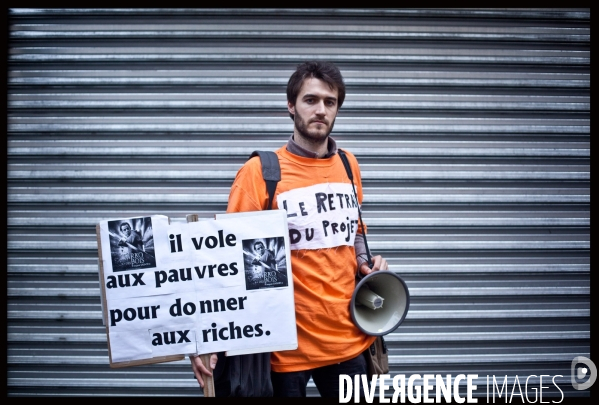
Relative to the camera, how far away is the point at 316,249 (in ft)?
8.39

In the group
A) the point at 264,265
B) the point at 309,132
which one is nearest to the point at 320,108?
the point at 309,132

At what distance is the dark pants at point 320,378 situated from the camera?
8.21 feet

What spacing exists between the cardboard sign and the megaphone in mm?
533

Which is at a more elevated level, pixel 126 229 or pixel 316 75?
pixel 316 75

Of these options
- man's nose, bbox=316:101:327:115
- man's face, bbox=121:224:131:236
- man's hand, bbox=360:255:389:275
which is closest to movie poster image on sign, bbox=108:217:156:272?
man's face, bbox=121:224:131:236

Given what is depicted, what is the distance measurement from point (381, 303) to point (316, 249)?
1.65 feet

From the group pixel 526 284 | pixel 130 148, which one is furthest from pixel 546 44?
pixel 130 148

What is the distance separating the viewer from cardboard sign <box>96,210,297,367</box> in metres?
2.30

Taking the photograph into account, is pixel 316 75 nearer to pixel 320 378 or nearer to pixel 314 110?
pixel 314 110

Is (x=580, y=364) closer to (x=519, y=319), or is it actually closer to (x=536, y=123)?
(x=519, y=319)

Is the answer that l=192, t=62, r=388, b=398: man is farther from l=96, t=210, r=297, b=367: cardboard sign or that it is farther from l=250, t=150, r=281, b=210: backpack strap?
l=96, t=210, r=297, b=367: cardboard sign

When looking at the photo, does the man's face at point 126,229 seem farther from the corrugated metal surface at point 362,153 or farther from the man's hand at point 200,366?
the corrugated metal surface at point 362,153

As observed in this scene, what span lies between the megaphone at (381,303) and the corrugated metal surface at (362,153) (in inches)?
52.6

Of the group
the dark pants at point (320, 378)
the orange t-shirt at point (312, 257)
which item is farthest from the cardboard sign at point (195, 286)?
the dark pants at point (320, 378)
